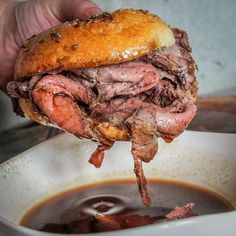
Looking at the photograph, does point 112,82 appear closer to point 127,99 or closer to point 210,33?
point 127,99

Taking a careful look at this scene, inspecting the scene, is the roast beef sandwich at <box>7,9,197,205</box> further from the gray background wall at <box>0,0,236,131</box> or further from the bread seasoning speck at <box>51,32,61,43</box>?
the gray background wall at <box>0,0,236,131</box>

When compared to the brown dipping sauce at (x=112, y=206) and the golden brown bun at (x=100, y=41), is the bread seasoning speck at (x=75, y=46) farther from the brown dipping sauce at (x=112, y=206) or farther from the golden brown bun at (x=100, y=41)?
the brown dipping sauce at (x=112, y=206)

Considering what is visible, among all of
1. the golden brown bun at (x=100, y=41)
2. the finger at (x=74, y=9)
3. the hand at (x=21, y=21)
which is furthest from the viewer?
the hand at (x=21, y=21)

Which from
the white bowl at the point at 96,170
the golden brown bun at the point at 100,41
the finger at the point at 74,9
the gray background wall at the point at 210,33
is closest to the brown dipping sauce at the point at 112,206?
the white bowl at the point at 96,170

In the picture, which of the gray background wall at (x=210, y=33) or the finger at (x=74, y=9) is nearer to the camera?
the finger at (x=74, y=9)

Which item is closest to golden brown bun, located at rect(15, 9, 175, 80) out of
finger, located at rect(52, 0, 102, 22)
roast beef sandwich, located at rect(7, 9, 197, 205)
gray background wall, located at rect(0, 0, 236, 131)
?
roast beef sandwich, located at rect(7, 9, 197, 205)

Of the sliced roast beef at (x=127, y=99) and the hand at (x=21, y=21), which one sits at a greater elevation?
the hand at (x=21, y=21)

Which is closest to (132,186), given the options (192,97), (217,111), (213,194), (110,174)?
(110,174)

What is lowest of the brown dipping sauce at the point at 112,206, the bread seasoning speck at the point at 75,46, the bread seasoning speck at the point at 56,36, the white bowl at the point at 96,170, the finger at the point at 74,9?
the brown dipping sauce at the point at 112,206
